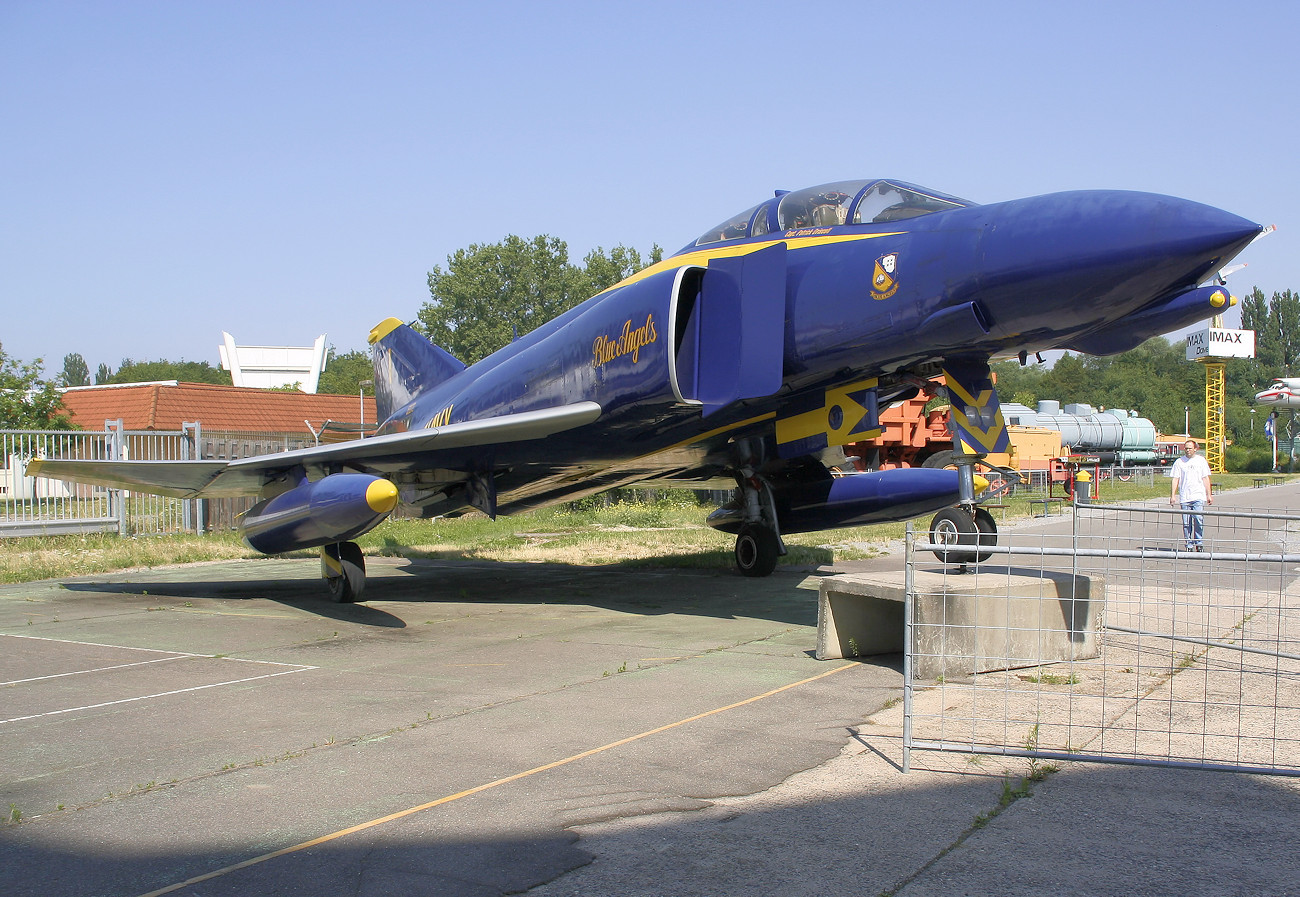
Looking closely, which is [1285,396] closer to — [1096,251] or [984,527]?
[984,527]

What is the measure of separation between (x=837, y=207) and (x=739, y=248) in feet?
2.97

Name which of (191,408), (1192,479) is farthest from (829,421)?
(191,408)

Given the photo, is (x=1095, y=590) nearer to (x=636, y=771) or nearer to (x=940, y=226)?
(x=940, y=226)

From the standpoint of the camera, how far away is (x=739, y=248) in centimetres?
831

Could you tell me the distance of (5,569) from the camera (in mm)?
13625

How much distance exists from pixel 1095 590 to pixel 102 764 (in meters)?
6.20

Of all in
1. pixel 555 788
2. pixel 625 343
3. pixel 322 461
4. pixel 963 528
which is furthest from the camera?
pixel 322 461

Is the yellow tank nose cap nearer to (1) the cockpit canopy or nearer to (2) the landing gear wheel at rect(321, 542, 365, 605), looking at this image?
(2) the landing gear wheel at rect(321, 542, 365, 605)

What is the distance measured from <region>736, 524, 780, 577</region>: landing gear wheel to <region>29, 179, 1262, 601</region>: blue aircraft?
4 centimetres

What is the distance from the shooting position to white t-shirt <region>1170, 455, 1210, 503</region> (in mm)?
13625

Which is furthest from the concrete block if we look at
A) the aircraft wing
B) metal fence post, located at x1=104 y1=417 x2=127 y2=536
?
metal fence post, located at x1=104 y1=417 x2=127 y2=536

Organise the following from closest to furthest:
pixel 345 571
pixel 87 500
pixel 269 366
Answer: pixel 345 571 < pixel 87 500 < pixel 269 366

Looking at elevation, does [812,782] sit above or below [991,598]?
below

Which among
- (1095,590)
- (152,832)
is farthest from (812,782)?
(1095,590)
